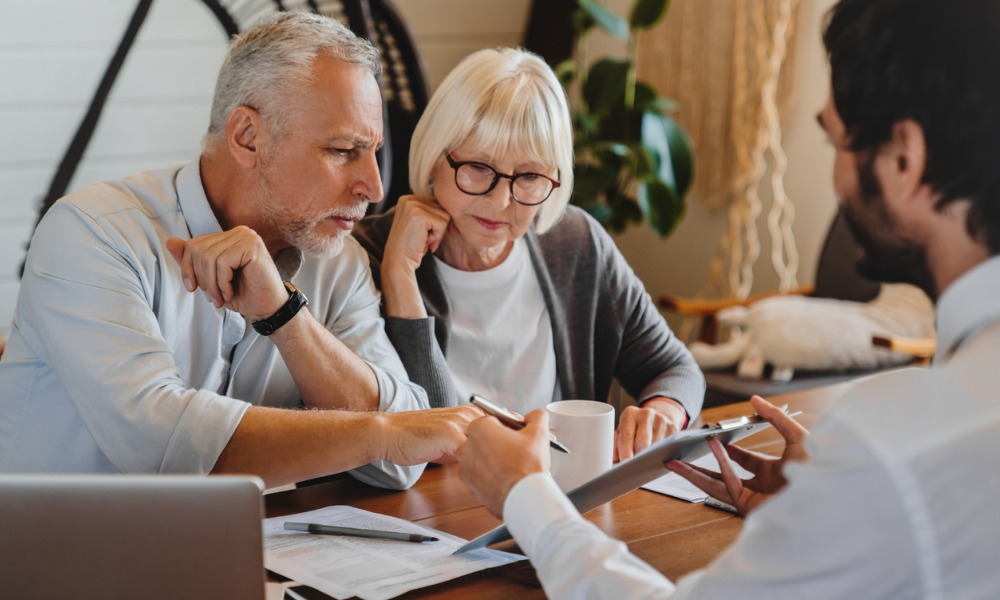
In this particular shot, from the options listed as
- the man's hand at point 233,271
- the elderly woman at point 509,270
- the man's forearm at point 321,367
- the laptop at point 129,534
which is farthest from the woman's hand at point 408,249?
the laptop at point 129,534

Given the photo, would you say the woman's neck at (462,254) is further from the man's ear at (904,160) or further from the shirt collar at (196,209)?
the man's ear at (904,160)

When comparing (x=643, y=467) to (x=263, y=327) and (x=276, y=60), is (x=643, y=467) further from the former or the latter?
(x=276, y=60)

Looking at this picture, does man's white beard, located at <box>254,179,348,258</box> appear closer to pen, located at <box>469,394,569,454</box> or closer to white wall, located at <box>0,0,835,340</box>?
pen, located at <box>469,394,569,454</box>

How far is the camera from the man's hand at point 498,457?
3.38 ft

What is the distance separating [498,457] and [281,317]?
0.59 metres

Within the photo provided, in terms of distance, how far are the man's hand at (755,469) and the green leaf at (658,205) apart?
248cm

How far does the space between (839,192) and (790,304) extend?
233cm

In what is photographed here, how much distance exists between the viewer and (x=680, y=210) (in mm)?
3754

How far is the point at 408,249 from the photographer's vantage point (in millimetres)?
1843

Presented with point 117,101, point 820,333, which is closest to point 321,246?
point 820,333

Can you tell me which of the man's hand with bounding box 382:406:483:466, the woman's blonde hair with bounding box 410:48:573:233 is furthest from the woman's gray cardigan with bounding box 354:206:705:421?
the man's hand with bounding box 382:406:483:466

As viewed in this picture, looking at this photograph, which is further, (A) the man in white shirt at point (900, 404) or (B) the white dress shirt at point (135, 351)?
(B) the white dress shirt at point (135, 351)

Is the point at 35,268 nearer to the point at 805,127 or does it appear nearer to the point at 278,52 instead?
the point at 278,52

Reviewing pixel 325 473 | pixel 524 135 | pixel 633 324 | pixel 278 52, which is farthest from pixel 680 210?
pixel 325 473
